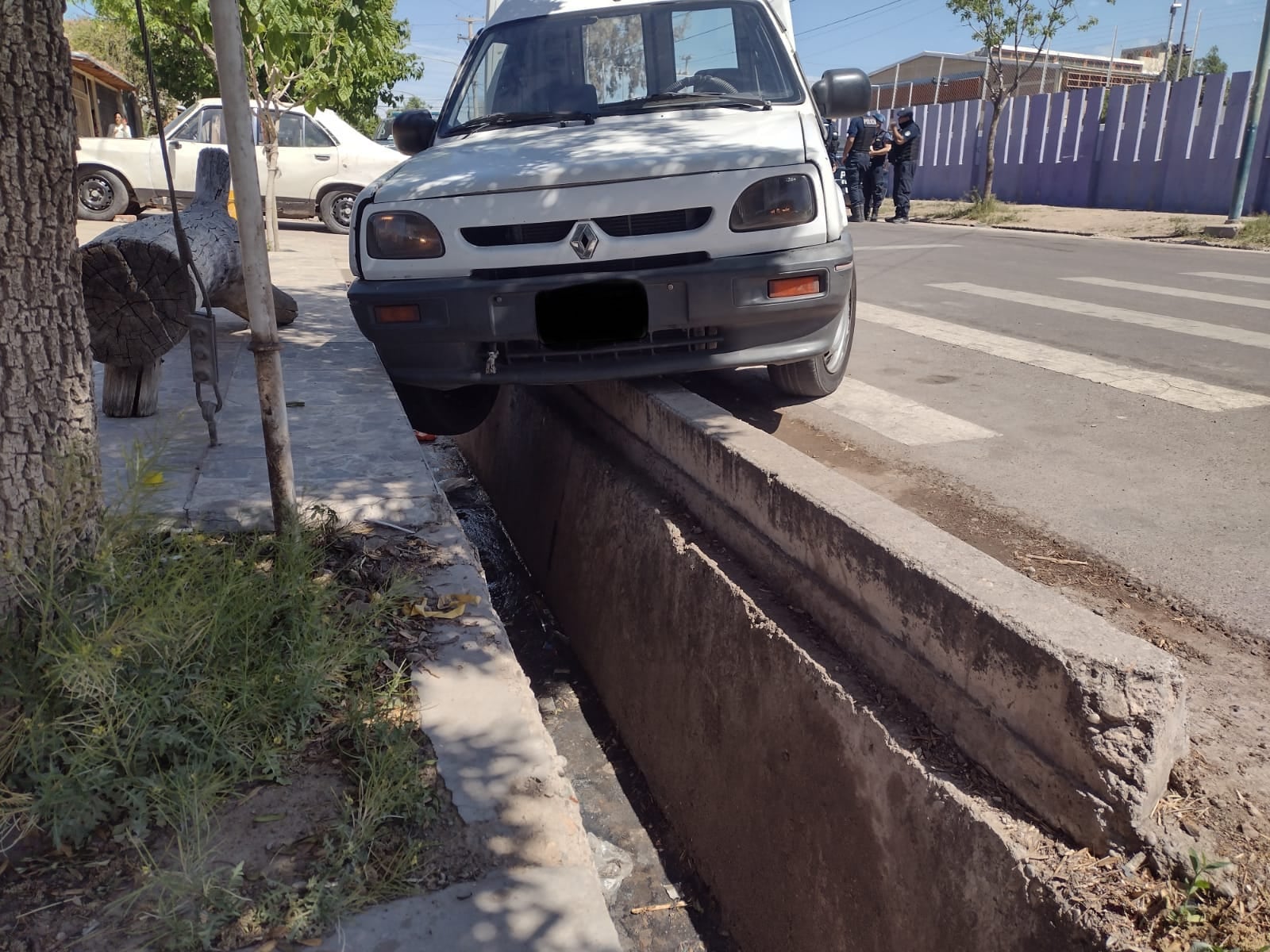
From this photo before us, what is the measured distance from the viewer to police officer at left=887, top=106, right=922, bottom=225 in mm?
18125

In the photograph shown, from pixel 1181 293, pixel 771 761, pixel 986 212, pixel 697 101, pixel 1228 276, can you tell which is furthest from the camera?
pixel 986 212

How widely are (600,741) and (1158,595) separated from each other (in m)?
2.30

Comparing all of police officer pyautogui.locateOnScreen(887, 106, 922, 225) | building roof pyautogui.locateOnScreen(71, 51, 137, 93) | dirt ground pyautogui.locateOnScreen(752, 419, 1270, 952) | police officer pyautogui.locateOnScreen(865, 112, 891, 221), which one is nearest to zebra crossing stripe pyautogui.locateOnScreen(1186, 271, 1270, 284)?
dirt ground pyautogui.locateOnScreen(752, 419, 1270, 952)

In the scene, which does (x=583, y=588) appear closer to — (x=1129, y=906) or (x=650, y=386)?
(x=650, y=386)

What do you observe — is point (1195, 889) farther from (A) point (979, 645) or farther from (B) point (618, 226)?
(B) point (618, 226)

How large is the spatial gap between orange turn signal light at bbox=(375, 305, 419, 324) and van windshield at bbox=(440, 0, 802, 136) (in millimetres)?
1394

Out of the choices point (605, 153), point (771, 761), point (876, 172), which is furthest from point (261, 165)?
point (771, 761)

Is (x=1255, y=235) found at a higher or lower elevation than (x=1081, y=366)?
higher

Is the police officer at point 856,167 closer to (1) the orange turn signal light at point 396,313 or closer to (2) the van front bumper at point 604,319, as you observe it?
(2) the van front bumper at point 604,319

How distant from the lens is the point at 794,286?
13.4 ft

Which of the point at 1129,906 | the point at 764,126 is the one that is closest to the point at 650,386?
the point at 764,126

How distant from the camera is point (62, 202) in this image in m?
2.50

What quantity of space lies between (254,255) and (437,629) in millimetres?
1240

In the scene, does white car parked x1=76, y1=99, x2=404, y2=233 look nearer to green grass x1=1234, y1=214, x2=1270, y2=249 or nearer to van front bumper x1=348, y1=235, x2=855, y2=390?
van front bumper x1=348, y1=235, x2=855, y2=390
